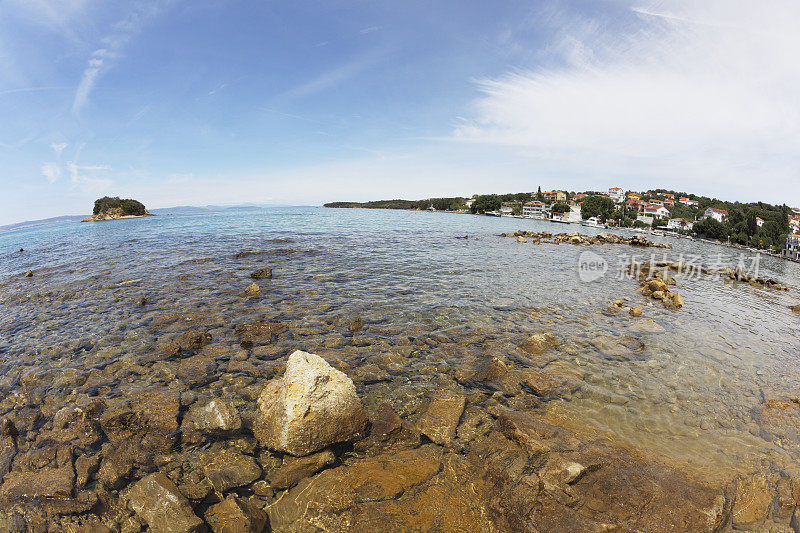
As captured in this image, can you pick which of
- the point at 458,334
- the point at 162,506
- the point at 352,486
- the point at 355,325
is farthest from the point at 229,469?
the point at 458,334

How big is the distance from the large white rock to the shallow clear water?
1291 millimetres

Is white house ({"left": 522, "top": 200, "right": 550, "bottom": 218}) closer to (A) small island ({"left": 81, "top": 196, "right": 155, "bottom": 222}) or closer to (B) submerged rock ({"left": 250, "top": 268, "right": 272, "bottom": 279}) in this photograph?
(B) submerged rock ({"left": 250, "top": 268, "right": 272, "bottom": 279})

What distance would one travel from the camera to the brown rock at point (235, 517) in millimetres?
4020

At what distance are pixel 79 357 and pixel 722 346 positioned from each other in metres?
21.0

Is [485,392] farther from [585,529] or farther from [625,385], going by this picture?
[625,385]

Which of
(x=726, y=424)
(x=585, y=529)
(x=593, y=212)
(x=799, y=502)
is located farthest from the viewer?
(x=593, y=212)

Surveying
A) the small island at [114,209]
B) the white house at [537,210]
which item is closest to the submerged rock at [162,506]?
the small island at [114,209]

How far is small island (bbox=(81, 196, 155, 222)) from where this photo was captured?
Answer: 119000mm

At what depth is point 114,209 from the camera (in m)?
120

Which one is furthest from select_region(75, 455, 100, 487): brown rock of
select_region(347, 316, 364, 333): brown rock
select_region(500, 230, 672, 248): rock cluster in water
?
select_region(500, 230, 672, 248): rock cluster in water

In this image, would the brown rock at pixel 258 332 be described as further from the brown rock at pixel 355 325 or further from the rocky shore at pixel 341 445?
the brown rock at pixel 355 325

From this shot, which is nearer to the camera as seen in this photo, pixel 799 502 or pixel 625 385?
pixel 799 502

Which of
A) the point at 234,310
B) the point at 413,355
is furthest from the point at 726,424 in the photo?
the point at 234,310

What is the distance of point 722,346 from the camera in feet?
35.0
